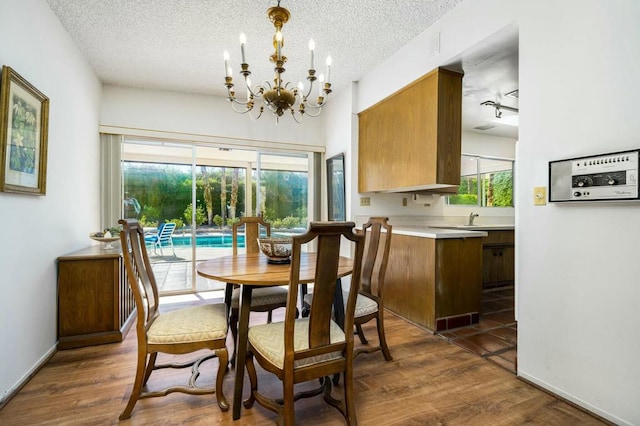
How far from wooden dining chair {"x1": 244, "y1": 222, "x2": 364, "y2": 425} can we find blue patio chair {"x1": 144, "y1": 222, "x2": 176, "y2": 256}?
10.5ft

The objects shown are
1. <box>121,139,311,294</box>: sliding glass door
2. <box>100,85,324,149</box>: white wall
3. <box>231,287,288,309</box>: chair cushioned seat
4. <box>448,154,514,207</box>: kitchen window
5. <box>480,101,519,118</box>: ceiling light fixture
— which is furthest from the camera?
<box>448,154,514,207</box>: kitchen window

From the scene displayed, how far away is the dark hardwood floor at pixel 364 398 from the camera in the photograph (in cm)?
157

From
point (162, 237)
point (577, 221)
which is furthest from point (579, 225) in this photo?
point (162, 237)

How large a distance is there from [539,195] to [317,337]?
162cm

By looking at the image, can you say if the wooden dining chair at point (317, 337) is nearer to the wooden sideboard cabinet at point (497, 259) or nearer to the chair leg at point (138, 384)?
the chair leg at point (138, 384)

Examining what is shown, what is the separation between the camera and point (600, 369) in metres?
1.57

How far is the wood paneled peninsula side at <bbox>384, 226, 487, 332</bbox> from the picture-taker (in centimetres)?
273

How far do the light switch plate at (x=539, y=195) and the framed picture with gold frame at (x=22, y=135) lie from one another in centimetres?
318

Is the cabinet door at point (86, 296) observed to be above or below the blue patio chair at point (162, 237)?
below

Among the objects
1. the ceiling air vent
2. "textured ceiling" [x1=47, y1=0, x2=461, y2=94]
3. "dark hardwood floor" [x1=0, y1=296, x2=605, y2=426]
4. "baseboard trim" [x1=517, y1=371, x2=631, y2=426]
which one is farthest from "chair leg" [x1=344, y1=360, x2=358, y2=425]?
the ceiling air vent

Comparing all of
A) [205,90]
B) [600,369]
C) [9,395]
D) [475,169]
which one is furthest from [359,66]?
[9,395]

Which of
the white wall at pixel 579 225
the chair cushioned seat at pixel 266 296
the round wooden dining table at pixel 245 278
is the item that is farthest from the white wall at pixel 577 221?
the chair cushioned seat at pixel 266 296

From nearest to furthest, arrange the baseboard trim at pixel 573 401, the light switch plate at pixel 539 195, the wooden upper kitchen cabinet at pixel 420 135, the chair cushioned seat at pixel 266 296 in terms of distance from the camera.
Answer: the baseboard trim at pixel 573 401 → the light switch plate at pixel 539 195 → the chair cushioned seat at pixel 266 296 → the wooden upper kitchen cabinet at pixel 420 135

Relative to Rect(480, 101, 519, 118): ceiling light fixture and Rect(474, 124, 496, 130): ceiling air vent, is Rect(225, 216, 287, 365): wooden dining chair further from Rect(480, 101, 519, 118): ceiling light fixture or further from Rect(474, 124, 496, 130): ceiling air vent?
Rect(474, 124, 496, 130): ceiling air vent
